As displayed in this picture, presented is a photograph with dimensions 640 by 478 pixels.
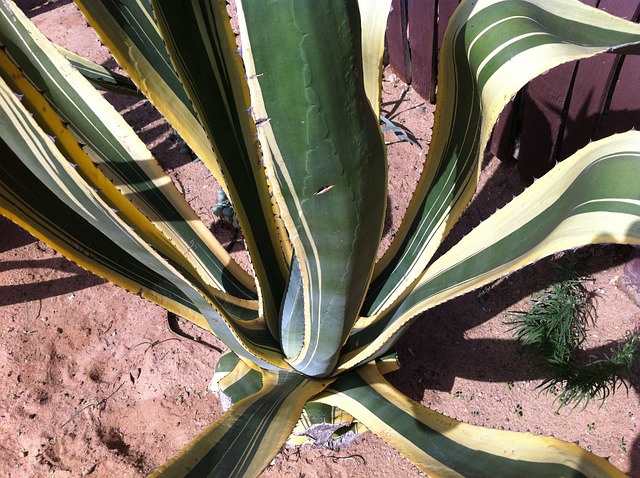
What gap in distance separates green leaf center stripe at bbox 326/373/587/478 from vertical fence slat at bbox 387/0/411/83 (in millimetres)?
1323

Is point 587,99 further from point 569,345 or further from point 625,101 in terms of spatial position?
point 569,345

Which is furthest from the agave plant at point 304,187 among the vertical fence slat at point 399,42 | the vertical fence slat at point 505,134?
the vertical fence slat at point 399,42

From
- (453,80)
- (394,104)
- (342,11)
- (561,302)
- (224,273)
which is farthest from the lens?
(394,104)

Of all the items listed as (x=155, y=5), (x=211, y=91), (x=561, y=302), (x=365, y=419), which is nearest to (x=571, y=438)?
(x=561, y=302)

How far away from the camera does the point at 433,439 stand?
893 millimetres

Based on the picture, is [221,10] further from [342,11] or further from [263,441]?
[263,441]

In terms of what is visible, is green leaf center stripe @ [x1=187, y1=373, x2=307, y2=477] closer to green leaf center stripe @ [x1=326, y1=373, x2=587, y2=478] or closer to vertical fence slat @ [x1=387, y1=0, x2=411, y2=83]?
green leaf center stripe @ [x1=326, y1=373, x2=587, y2=478]

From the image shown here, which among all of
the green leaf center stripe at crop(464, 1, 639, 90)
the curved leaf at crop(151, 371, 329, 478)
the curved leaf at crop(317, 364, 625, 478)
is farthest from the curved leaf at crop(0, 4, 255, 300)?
the green leaf center stripe at crop(464, 1, 639, 90)

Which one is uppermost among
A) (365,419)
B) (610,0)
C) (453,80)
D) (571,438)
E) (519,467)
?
(610,0)

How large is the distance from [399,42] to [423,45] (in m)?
0.15

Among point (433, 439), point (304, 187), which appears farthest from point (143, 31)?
point (433, 439)

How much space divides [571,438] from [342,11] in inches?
50.1

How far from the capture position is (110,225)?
2.26ft

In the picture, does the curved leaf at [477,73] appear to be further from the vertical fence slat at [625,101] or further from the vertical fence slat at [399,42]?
the vertical fence slat at [399,42]
